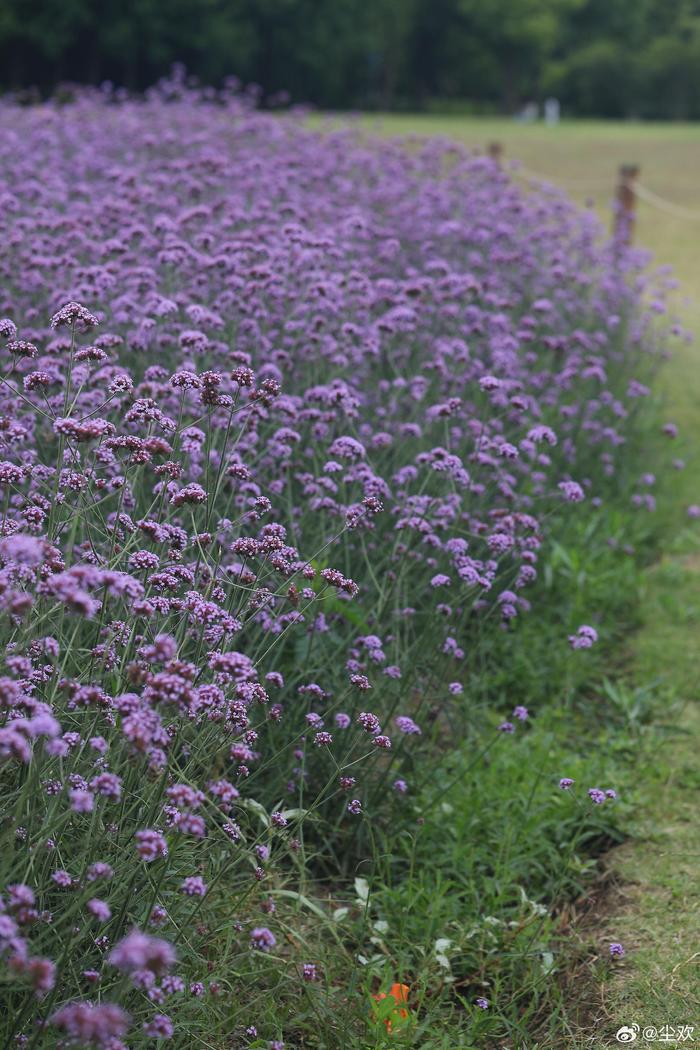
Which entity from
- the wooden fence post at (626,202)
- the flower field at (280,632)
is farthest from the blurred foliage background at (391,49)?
the flower field at (280,632)

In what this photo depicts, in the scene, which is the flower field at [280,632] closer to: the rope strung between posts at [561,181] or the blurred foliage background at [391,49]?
the rope strung between posts at [561,181]

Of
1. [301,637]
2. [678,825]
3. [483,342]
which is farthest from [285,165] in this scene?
[678,825]

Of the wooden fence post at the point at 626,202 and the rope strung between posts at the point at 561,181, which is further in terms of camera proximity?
the wooden fence post at the point at 626,202

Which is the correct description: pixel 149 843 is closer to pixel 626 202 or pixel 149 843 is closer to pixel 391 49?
pixel 626 202

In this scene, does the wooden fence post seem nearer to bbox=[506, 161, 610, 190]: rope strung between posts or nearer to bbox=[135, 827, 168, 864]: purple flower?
bbox=[506, 161, 610, 190]: rope strung between posts

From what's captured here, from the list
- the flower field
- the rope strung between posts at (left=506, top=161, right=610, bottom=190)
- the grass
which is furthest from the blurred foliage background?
the grass

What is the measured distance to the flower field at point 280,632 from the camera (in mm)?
2305

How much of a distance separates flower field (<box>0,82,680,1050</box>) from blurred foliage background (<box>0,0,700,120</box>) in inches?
1080

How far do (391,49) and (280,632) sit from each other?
47.6 meters

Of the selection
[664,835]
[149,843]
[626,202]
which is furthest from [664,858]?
[626,202]

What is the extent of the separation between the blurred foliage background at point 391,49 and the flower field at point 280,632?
2742 cm

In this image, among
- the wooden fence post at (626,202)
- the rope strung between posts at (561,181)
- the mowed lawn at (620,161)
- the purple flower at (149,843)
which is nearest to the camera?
the purple flower at (149,843)

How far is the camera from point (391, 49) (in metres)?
46.9

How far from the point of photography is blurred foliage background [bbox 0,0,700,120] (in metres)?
32.1
